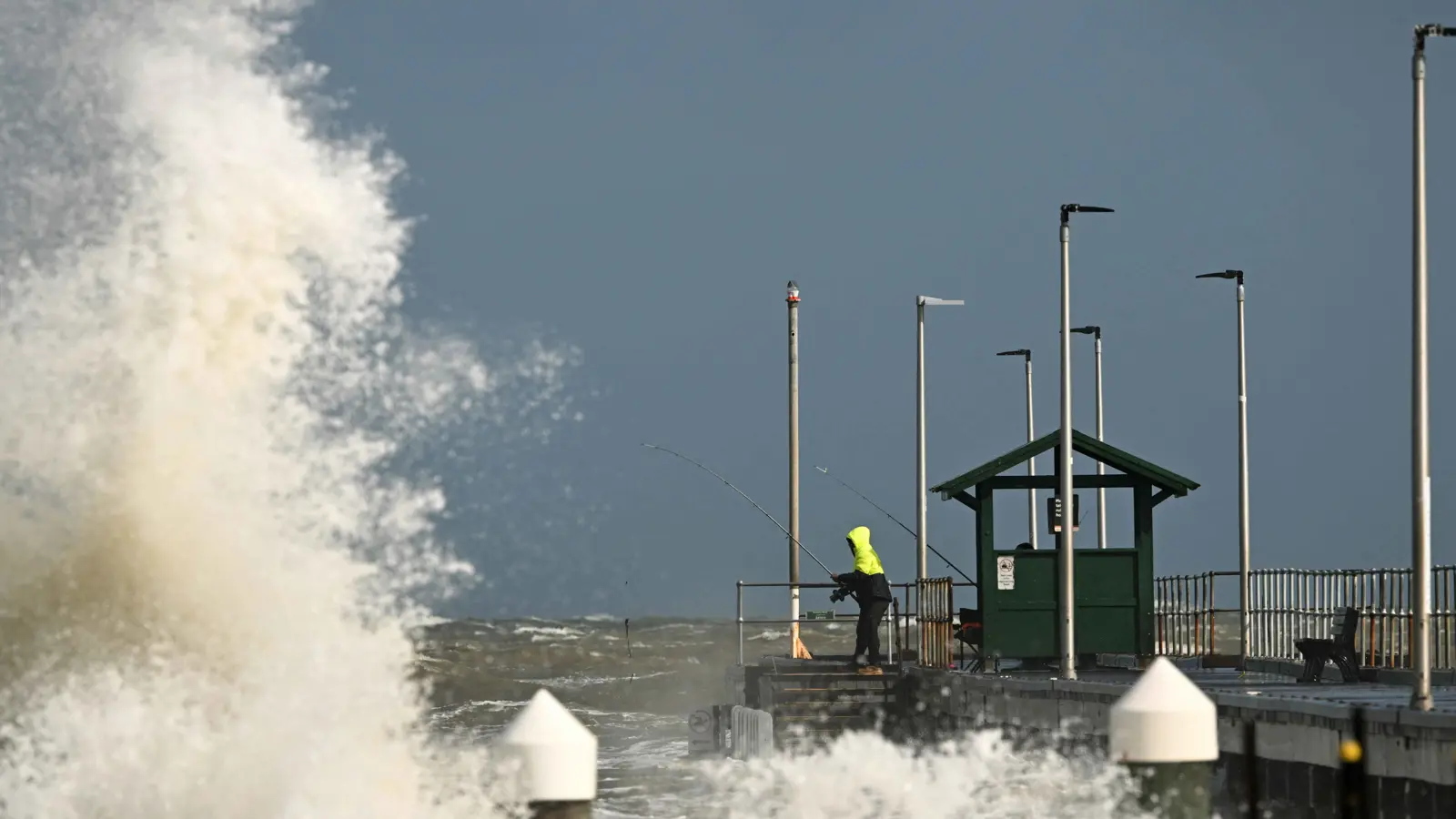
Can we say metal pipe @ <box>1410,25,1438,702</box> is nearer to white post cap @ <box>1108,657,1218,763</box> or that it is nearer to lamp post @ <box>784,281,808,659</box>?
white post cap @ <box>1108,657,1218,763</box>

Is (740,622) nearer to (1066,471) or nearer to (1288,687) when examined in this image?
(1066,471)

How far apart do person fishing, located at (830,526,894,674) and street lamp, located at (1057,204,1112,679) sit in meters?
2.72

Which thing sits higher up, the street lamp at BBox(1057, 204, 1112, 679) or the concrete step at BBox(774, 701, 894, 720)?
the street lamp at BBox(1057, 204, 1112, 679)

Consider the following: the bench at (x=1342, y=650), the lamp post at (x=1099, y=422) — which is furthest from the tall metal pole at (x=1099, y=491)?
the bench at (x=1342, y=650)

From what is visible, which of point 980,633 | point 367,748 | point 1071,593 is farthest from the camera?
point 980,633

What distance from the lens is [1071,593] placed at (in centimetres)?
3097

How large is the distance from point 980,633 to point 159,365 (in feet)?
43.2

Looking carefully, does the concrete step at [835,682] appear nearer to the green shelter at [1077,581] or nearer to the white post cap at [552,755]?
the green shelter at [1077,581]

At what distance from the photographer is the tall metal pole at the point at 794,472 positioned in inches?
1604

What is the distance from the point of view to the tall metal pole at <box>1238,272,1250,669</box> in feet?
122

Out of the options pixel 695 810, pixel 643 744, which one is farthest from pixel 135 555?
pixel 643 744

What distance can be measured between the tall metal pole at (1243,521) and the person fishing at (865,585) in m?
5.81

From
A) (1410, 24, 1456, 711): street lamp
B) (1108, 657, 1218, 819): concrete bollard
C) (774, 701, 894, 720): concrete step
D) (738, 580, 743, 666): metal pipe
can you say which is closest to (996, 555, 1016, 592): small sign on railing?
(774, 701, 894, 720): concrete step

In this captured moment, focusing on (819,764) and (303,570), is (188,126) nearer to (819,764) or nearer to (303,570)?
(303,570)
